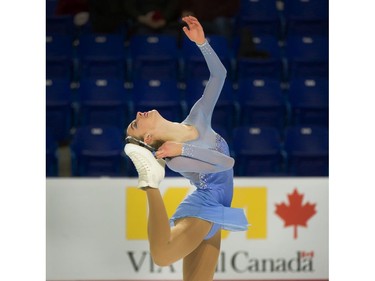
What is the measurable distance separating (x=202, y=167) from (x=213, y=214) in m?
0.26

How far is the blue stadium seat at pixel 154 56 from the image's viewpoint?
306 inches

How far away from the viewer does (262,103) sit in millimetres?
7492

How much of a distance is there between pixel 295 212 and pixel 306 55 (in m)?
2.49

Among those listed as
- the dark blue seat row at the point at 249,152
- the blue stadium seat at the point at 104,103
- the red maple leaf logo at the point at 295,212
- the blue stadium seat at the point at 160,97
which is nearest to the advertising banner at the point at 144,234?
the red maple leaf logo at the point at 295,212

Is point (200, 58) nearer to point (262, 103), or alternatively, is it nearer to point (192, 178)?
point (262, 103)

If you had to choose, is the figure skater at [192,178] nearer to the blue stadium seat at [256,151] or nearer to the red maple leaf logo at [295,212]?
the red maple leaf logo at [295,212]

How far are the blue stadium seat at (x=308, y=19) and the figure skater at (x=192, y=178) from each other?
180 inches

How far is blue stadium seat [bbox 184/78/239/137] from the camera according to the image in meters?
7.39

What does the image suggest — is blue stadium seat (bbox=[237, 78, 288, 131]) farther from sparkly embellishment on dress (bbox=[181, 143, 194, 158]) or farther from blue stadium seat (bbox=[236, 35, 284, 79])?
sparkly embellishment on dress (bbox=[181, 143, 194, 158])

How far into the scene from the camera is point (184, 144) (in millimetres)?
3730

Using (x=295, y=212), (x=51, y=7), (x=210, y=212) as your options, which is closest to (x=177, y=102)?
(x=295, y=212)
